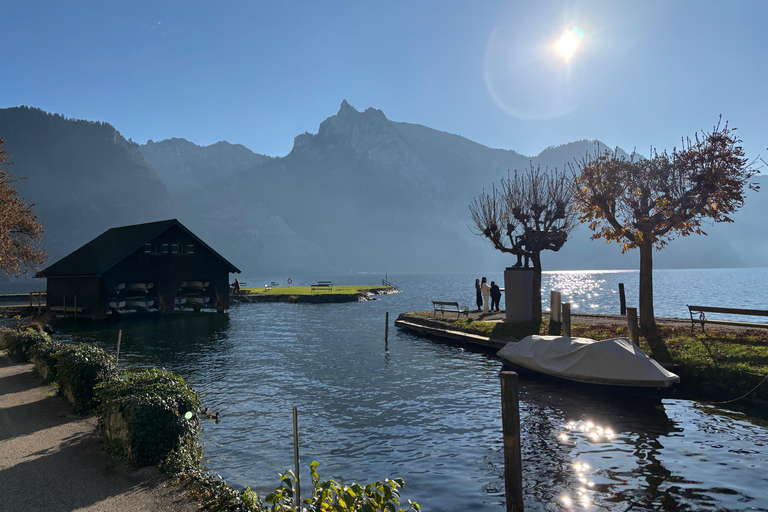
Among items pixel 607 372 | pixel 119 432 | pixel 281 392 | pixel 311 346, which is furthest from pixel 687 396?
pixel 311 346

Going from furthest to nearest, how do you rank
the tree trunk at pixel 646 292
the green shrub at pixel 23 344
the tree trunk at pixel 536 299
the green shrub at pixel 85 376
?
the tree trunk at pixel 536 299, the tree trunk at pixel 646 292, the green shrub at pixel 23 344, the green shrub at pixel 85 376

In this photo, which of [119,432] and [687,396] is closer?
[119,432]

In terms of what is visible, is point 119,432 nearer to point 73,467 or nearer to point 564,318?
point 73,467

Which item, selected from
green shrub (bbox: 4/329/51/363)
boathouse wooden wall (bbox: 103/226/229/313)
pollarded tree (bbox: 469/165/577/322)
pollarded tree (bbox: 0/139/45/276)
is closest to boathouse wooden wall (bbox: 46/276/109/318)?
boathouse wooden wall (bbox: 103/226/229/313)

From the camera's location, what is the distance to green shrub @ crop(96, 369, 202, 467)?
947 centimetres

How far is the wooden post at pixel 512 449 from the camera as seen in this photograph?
867cm

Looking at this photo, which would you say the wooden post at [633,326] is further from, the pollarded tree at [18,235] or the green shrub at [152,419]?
the pollarded tree at [18,235]

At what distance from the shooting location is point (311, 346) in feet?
110

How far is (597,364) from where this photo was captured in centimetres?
1880

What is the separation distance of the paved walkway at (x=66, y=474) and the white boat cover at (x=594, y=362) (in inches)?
637

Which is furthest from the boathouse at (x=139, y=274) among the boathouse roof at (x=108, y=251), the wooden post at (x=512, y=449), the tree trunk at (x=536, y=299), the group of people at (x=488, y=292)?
the wooden post at (x=512, y=449)

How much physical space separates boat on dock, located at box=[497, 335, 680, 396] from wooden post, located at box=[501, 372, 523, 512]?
11523 mm

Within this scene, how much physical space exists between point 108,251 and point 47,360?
38138 mm

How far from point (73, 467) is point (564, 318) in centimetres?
2263
